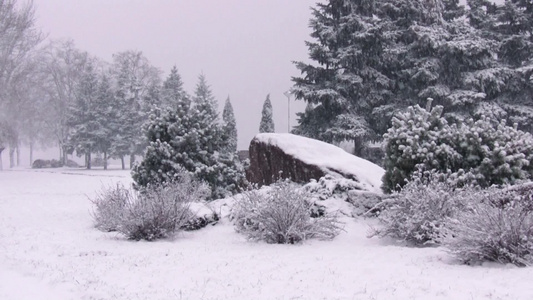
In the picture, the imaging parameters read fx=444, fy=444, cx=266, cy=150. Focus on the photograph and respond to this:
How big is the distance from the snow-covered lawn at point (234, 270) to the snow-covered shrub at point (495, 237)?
217 millimetres

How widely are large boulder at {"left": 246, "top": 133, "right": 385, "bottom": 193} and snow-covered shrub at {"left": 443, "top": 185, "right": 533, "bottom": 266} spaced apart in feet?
12.5

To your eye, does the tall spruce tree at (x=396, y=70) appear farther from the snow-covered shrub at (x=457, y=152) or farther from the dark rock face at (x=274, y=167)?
the snow-covered shrub at (x=457, y=152)

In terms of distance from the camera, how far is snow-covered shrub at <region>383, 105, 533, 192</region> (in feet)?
29.2

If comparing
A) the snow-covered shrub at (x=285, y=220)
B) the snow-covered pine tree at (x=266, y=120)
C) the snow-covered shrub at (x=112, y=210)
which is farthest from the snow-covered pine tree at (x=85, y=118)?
the snow-covered shrub at (x=285, y=220)

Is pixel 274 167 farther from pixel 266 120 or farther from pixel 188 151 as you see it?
pixel 266 120

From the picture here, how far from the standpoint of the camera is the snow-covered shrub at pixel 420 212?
7.22 m

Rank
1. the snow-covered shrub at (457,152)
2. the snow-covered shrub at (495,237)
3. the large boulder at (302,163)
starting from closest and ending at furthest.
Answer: the snow-covered shrub at (495,237) → the snow-covered shrub at (457,152) → the large boulder at (302,163)

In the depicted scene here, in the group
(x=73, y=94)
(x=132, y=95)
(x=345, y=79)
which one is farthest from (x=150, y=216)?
(x=73, y=94)

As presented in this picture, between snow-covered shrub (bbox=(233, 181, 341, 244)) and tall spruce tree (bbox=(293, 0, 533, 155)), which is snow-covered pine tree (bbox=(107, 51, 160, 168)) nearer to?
tall spruce tree (bbox=(293, 0, 533, 155))

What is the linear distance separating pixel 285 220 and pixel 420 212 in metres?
2.26

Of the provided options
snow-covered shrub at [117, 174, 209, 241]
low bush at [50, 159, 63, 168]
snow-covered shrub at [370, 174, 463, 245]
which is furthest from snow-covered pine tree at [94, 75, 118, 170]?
snow-covered shrub at [370, 174, 463, 245]

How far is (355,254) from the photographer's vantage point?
6.70m

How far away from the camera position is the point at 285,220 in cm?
780

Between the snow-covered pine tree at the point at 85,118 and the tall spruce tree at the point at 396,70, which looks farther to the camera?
the snow-covered pine tree at the point at 85,118
